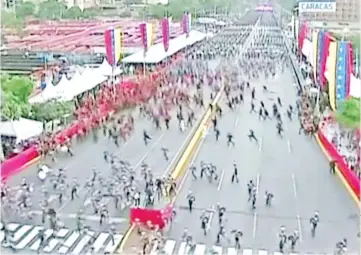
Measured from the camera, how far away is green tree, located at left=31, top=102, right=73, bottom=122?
14.9 feet

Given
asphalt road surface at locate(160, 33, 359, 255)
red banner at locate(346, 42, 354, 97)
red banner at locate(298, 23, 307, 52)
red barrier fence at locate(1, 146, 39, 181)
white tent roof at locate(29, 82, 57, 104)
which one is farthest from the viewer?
red banner at locate(298, 23, 307, 52)

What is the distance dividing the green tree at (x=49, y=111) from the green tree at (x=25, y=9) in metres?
1.25

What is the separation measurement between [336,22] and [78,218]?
→ 2.59 meters

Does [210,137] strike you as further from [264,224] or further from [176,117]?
[264,224]

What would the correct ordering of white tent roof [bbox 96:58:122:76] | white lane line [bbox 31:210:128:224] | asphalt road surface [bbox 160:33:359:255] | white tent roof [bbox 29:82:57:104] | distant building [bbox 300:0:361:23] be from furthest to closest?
white tent roof [bbox 96:58:122:76] < white tent roof [bbox 29:82:57:104] < distant building [bbox 300:0:361:23] < white lane line [bbox 31:210:128:224] < asphalt road surface [bbox 160:33:359:255]

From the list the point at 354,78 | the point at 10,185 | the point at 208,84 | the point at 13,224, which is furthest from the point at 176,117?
the point at 13,224

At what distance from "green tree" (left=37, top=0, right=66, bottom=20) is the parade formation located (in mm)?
1647

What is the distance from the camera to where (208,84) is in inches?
216

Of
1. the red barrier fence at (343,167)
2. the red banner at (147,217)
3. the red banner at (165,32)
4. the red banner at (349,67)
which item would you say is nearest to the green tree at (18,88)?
the red banner at (165,32)

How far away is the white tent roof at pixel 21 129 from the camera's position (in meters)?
4.08
